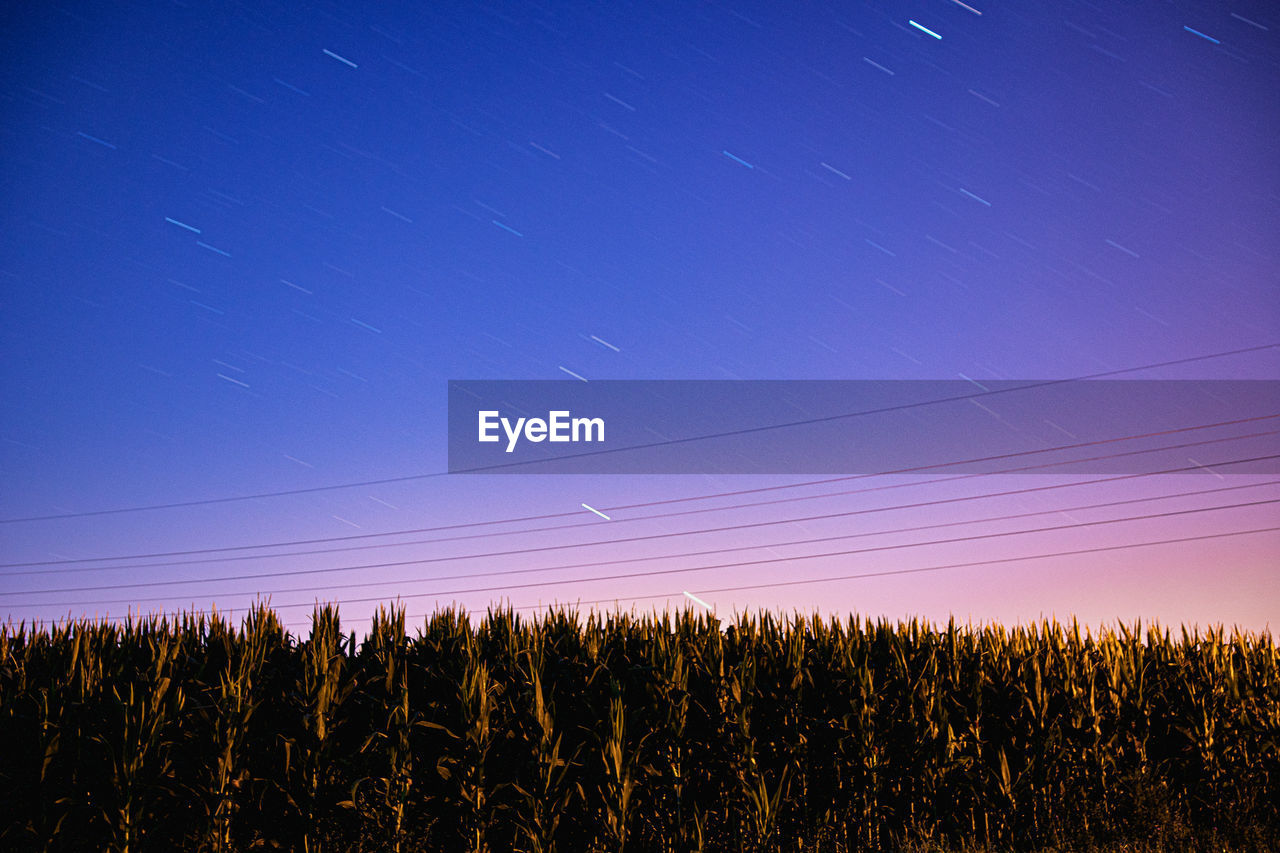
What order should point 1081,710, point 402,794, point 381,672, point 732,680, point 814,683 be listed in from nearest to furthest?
point 402,794 → point 381,672 → point 732,680 → point 814,683 → point 1081,710

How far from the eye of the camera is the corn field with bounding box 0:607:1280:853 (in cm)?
864

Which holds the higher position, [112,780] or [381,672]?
[381,672]

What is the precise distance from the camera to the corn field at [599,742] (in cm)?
864

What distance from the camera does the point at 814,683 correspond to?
1170 centimetres

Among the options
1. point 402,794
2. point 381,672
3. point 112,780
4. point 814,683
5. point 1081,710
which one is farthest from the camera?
point 1081,710

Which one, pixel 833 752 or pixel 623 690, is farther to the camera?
pixel 833 752

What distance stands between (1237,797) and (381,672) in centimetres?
1451

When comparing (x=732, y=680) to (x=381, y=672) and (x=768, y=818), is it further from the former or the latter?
(x=381, y=672)

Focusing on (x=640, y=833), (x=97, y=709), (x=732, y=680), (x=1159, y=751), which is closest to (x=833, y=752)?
(x=732, y=680)

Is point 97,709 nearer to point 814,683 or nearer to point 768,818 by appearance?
point 768,818

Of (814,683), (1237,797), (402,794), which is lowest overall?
(1237,797)

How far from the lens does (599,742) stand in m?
9.97

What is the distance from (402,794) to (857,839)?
6275mm

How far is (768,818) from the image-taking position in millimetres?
10242
